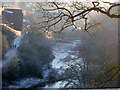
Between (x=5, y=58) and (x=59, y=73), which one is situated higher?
(x=5, y=58)

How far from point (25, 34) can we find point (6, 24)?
57 cm

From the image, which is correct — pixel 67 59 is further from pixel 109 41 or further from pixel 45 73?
pixel 109 41

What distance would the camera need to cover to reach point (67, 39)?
226 inches

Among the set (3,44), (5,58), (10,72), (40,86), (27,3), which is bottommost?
(40,86)

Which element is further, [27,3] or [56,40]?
[56,40]

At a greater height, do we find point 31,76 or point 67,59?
Answer: point 67,59

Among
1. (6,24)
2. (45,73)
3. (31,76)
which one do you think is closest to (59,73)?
(45,73)

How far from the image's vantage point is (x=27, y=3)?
5281 millimetres

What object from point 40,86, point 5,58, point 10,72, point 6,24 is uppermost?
point 6,24

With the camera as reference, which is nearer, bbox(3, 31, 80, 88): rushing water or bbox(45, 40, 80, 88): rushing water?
bbox(3, 31, 80, 88): rushing water

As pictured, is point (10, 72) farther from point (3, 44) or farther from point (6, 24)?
point (6, 24)

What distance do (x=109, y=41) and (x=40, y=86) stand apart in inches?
86.0

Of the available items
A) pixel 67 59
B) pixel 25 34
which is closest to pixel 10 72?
pixel 25 34

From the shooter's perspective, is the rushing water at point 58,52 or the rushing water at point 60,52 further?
the rushing water at point 60,52
